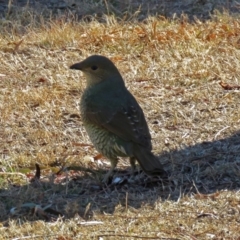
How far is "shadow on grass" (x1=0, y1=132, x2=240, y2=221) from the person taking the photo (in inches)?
227

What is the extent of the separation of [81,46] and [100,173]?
301 cm

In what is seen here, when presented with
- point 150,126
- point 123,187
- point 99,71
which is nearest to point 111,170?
point 123,187

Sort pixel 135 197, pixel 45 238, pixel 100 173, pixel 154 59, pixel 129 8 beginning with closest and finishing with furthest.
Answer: pixel 45 238, pixel 135 197, pixel 100 173, pixel 154 59, pixel 129 8

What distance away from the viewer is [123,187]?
6363mm

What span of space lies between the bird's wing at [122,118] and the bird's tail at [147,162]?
6cm

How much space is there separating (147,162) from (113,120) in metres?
0.48

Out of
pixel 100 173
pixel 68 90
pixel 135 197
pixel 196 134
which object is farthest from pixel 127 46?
pixel 135 197

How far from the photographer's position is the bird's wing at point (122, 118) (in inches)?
247

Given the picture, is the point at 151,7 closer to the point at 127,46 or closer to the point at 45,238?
the point at 127,46

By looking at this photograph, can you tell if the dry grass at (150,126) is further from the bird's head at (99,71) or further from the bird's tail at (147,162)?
the bird's head at (99,71)

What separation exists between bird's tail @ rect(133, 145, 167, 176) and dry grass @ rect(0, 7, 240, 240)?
6.5 inches

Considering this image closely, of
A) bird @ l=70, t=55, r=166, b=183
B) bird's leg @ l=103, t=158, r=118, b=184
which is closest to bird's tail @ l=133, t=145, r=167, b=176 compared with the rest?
bird @ l=70, t=55, r=166, b=183

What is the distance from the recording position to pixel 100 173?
6.70 m

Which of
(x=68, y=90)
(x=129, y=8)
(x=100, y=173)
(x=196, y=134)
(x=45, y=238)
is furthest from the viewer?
(x=129, y=8)
